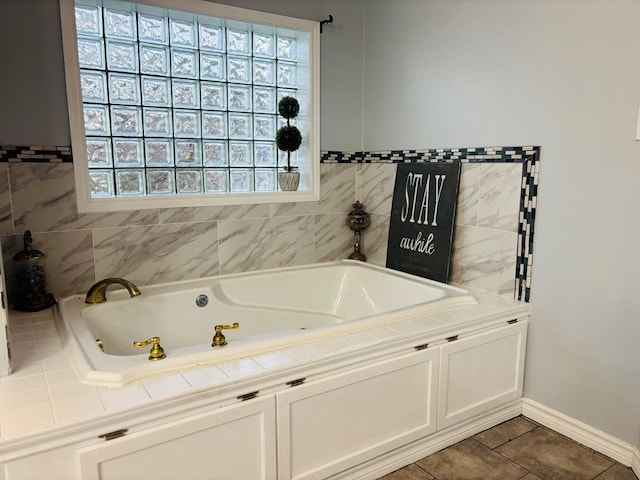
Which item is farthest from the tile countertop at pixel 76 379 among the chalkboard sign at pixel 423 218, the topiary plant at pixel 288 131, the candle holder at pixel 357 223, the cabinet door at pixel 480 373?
the topiary plant at pixel 288 131

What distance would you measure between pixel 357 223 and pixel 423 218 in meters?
0.54

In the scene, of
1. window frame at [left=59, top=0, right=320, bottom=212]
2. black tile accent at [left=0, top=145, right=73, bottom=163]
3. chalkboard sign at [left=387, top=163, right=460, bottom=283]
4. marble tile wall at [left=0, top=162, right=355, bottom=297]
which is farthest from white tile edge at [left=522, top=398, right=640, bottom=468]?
black tile accent at [left=0, top=145, right=73, bottom=163]

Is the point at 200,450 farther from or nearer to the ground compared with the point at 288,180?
nearer to the ground

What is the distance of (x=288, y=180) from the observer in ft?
9.92

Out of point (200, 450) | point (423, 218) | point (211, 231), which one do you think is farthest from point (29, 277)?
point (423, 218)

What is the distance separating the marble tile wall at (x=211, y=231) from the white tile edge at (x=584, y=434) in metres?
0.61

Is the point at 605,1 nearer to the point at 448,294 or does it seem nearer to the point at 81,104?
the point at 448,294

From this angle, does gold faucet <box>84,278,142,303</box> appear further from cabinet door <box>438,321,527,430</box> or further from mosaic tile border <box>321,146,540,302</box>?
mosaic tile border <box>321,146,540,302</box>

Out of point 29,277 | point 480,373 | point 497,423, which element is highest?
point 29,277

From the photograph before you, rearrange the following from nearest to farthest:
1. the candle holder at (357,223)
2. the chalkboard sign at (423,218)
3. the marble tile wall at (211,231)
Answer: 1. the marble tile wall at (211,231)
2. the chalkboard sign at (423,218)
3. the candle holder at (357,223)

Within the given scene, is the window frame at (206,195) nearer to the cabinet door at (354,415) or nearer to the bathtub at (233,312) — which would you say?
the bathtub at (233,312)

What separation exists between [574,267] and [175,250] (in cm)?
206

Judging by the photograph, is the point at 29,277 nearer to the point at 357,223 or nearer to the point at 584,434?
the point at 357,223

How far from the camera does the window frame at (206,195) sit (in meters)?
2.32
